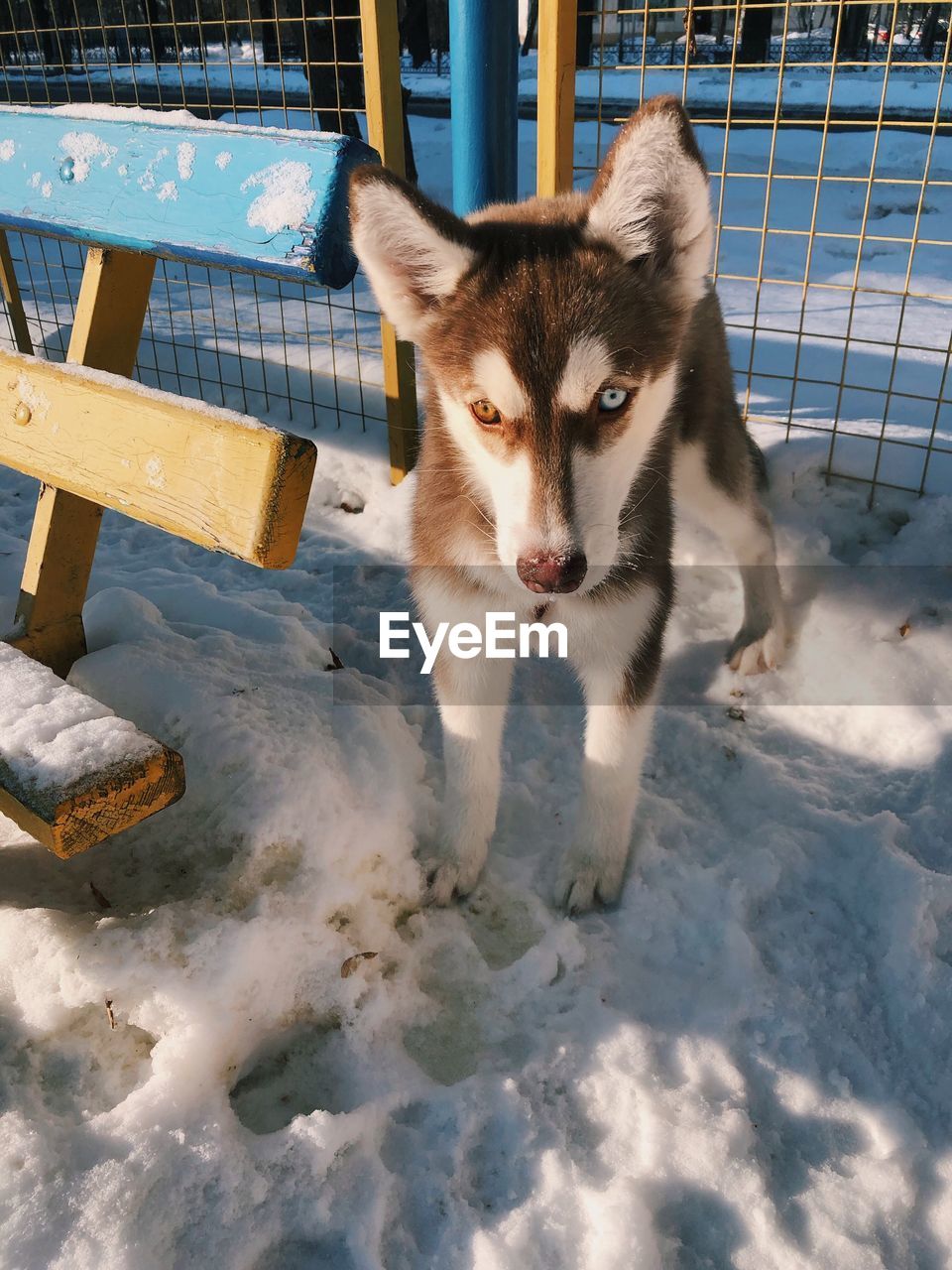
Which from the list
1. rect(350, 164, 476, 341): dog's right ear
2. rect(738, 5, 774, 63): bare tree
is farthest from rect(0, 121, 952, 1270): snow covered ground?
rect(738, 5, 774, 63): bare tree

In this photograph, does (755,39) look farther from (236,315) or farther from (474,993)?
(474,993)

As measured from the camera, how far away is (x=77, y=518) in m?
2.50

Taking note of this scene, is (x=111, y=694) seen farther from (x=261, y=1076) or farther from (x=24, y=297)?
(x=24, y=297)

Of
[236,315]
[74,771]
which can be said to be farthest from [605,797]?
[236,315]

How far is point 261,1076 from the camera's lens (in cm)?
191

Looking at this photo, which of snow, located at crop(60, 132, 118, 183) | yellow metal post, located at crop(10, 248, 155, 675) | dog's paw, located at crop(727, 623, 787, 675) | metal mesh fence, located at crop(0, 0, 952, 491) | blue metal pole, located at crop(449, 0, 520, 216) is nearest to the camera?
snow, located at crop(60, 132, 118, 183)

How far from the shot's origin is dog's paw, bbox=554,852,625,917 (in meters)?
2.33

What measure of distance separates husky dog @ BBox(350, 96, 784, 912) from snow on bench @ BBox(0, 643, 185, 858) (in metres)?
0.83

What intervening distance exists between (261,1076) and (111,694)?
1.11 metres

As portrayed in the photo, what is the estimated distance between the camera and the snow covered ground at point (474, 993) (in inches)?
64.9

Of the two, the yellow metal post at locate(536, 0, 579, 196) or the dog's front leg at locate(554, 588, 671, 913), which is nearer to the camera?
the dog's front leg at locate(554, 588, 671, 913)

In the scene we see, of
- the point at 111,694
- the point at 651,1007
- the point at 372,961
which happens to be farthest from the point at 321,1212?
the point at 111,694

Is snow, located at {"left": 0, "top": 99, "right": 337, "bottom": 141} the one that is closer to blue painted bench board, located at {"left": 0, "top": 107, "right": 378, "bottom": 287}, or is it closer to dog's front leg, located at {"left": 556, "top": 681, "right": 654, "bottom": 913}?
blue painted bench board, located at {"left": 0, "top": 107, "right": 378, "bottom": 287}

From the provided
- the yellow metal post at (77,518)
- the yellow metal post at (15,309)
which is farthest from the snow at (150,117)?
the yellow metal post at (15,309)
